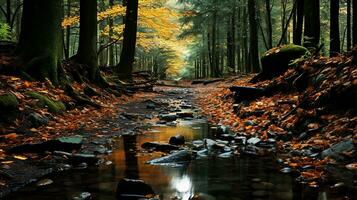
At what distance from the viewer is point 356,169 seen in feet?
14.9

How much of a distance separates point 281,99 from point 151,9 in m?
Result: 13.7

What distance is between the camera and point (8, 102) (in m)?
6.92

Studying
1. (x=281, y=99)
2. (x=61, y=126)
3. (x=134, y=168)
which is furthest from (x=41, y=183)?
(x=281, y=99)

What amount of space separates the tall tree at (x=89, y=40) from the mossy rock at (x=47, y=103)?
501cm

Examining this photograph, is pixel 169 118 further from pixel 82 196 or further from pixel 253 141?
pixel 82 196

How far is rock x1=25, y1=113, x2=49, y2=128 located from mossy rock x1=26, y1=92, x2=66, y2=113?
2.30ft

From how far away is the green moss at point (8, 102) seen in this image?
268 inches

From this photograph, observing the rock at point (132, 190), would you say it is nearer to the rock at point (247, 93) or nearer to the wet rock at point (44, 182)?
the wet rock at point (44, 182)

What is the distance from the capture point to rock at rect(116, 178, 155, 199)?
3.88 m

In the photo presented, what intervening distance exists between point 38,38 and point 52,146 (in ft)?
15.9

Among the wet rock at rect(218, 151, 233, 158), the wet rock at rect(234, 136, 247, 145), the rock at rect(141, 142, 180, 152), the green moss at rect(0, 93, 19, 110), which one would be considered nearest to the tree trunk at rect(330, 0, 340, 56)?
the wet rock at rect(234, 136, 247, 145)

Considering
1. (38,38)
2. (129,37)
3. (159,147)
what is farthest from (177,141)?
(129,37)

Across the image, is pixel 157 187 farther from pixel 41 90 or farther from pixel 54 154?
pixel 41 90

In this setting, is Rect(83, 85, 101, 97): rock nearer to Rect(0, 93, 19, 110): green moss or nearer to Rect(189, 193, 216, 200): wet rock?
Rect(0, 93, 19, 110): green moss
